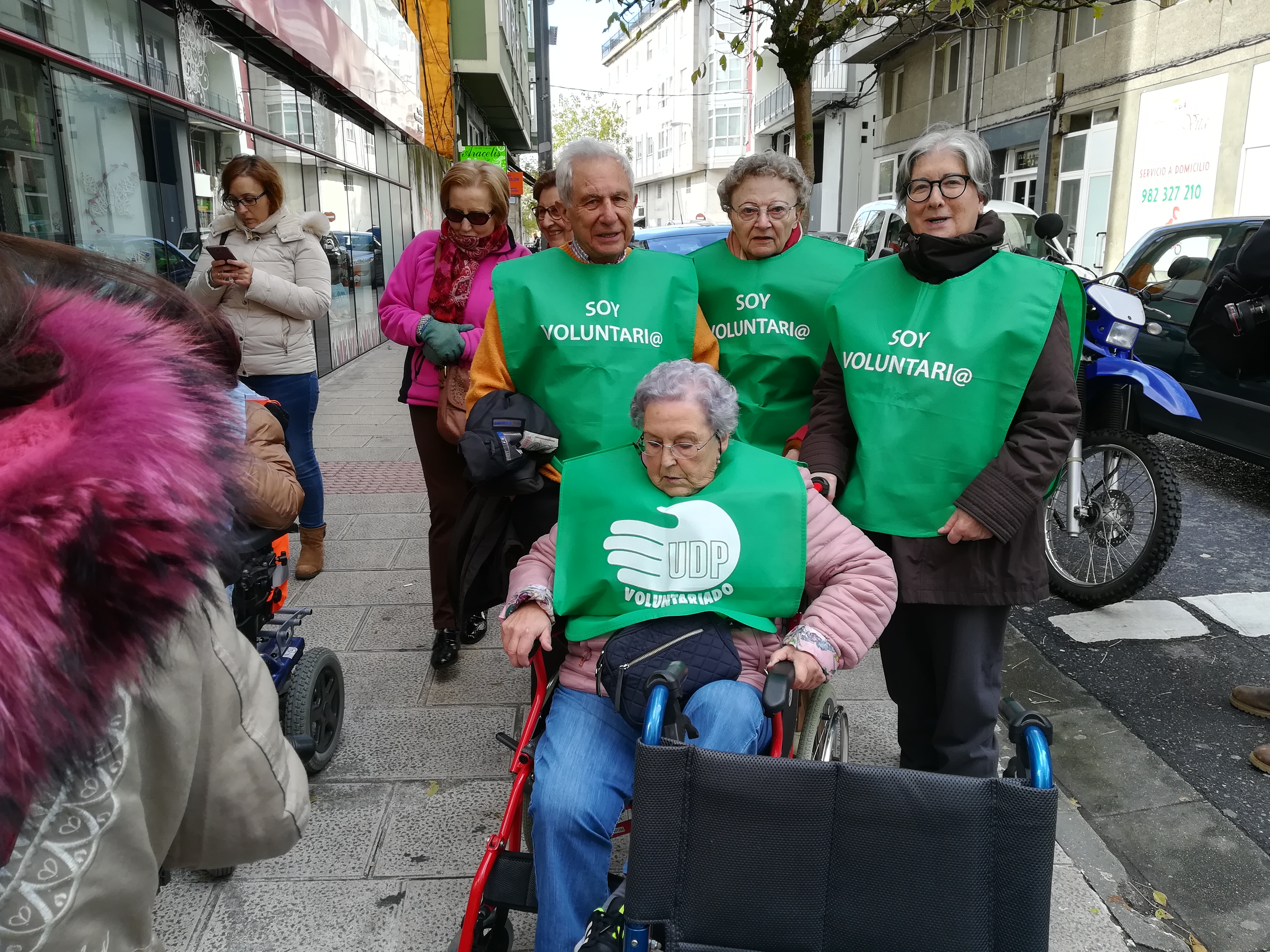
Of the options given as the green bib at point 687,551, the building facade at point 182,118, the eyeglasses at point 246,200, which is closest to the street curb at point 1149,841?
the green bib at point 687,551

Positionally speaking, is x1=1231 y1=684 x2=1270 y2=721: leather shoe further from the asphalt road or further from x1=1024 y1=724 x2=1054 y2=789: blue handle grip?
x1=1024 y1=724 x2=1054 y2=789: blue handle grip

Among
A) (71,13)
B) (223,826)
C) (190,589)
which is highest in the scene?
(71,13)

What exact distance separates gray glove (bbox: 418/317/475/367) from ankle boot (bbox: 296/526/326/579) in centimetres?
185

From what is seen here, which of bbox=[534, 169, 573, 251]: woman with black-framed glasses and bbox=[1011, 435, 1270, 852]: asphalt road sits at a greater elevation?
bbox=[534, 169, 573, 251]: woman with black-framed glasses

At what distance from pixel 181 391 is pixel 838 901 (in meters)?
1.34

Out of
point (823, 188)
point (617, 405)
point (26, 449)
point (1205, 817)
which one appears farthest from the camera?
point (823, 188)

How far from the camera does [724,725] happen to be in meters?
2.24

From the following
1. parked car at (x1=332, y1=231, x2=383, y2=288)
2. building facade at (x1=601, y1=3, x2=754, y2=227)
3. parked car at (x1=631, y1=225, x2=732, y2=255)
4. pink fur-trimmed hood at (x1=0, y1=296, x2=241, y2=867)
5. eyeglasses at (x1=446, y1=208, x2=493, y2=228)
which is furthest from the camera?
building facade at (x1=601, y1=3, x2=754, y2=227)

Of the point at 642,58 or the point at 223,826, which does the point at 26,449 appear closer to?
the point at 223,826

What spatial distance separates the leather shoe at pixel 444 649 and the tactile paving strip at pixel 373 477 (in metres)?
2.67

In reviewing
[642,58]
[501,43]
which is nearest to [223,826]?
[501,43]

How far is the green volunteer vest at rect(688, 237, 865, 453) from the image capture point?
306cm

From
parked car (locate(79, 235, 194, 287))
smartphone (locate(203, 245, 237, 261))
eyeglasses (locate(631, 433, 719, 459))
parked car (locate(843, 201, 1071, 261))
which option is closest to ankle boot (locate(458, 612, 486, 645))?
eyeglasses (locate(631, 433, 719, 459))

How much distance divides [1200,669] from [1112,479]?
105 centimetres
